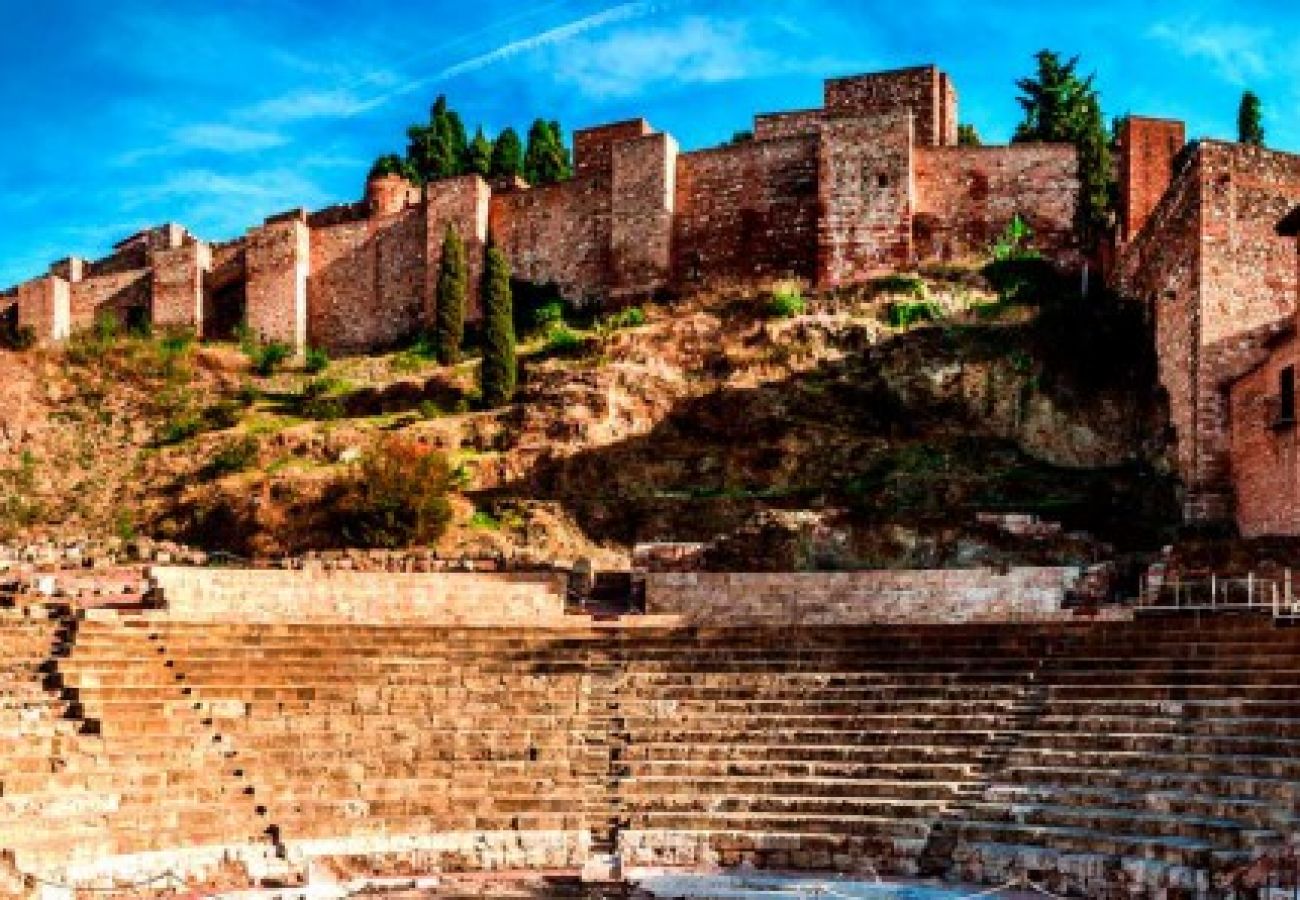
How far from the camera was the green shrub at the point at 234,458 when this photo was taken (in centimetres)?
2941

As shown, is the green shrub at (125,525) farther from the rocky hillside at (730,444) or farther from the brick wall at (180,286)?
the brick wall at (180,286)

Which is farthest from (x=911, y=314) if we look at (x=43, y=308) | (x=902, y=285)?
(x=43, y=308)

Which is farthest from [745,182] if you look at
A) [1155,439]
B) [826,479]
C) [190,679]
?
[190,679]

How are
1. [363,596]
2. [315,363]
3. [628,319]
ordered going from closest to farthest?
1. [363,596]
2. [628,319]
3. [315,363]

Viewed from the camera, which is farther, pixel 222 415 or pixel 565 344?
pixel 222 415

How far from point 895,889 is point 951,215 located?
20.7m

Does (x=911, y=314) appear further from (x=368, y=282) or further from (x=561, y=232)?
(x=368, y=282)

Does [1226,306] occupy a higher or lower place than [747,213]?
lower

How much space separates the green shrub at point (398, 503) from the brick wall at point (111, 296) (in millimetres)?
17082

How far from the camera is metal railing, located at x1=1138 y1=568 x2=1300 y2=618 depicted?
16.2 meters

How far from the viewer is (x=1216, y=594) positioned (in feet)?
56.5

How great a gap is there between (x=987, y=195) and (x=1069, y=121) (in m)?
4.50

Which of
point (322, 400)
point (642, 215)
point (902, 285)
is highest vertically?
point (642, 215)

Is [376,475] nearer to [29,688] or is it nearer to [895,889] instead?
[29,688]
